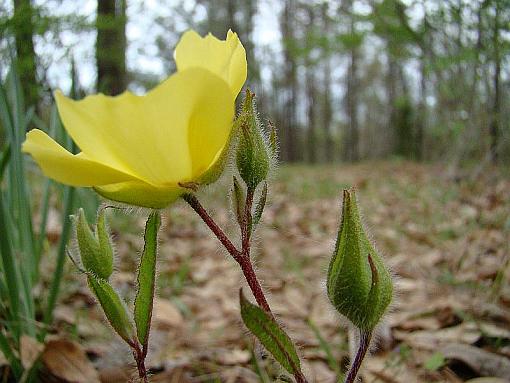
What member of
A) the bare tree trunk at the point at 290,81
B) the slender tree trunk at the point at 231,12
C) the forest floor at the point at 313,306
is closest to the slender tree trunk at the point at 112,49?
the forest floor at the point at 313,306

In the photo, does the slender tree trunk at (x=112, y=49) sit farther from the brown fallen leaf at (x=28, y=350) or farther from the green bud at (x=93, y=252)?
the green bud at (x=93, y=252)

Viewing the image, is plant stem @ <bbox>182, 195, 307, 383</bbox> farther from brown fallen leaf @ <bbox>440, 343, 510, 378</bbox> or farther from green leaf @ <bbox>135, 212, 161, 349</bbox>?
brown fallen leaf @ <bbox>440, 343, 510, 378</bbox>

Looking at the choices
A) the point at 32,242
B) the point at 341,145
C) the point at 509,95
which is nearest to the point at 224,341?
the point at 32,242

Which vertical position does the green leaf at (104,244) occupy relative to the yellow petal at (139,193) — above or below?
below

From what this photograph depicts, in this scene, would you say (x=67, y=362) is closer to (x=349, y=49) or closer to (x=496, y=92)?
(x=496, y=92)

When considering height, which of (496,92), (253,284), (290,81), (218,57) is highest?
(290,81)

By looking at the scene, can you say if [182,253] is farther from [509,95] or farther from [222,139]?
[509,95]

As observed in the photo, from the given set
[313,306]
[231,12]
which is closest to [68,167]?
[313,306]

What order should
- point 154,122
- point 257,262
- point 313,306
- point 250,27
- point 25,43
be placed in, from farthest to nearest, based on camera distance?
point 250,27 → point 25,43 → point 313,306 → point 257,262 → point 154,122
